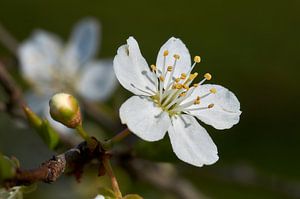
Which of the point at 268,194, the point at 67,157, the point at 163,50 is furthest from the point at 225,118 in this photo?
the point at 268,194

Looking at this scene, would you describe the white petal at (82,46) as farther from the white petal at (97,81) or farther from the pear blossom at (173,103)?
the pear blossom at (173,103)

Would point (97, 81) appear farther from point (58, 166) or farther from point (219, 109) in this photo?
point (58, 166)

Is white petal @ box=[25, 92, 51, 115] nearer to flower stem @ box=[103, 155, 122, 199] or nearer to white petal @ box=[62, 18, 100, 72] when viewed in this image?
white petal @ box=[62, 18, 100, 72]

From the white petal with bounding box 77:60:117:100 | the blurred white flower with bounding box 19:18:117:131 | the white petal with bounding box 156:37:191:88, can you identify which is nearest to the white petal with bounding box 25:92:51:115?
the blurred white flower with bounding box 19:18:117:131

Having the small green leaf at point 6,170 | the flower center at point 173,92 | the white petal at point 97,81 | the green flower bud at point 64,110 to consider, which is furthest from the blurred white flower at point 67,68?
the small green leaf at point 6,170

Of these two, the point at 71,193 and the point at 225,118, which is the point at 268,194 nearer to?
the point at 71,193
